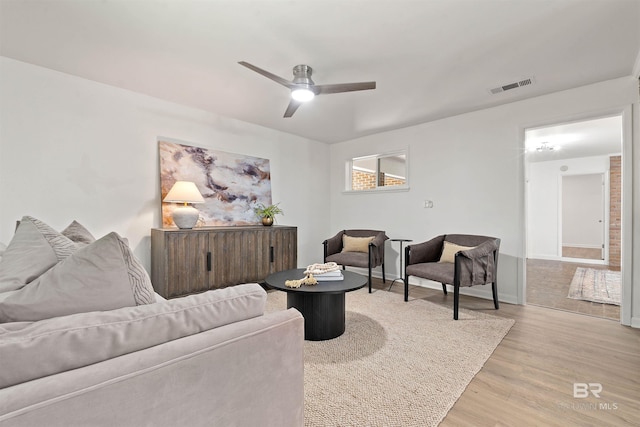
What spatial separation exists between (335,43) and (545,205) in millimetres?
7401

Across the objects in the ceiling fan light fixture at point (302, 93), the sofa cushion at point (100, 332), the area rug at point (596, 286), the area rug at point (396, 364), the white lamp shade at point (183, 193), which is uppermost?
the ceiling fan light fixture at point (302, 93)

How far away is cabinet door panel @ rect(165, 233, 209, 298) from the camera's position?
10.6 feet

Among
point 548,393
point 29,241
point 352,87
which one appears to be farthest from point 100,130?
point 548,393

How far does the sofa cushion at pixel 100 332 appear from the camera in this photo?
677 mm

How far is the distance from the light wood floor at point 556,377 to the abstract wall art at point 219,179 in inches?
126

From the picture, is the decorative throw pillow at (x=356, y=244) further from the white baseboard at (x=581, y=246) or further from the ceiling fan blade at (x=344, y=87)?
the white baseboard at (x=581, y=246)

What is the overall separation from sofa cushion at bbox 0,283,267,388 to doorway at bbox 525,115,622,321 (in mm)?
4208

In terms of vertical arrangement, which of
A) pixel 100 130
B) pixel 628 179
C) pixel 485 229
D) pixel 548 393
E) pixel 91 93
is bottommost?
pixel 548 393

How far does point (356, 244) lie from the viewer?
4484 millimetres

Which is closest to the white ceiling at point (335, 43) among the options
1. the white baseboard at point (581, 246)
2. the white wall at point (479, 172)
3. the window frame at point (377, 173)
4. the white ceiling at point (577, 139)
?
the white wall at point (479, 172)

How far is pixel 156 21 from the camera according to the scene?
82.6 inches

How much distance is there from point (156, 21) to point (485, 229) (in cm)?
405

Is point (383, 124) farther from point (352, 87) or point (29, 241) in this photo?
point (29, 241)

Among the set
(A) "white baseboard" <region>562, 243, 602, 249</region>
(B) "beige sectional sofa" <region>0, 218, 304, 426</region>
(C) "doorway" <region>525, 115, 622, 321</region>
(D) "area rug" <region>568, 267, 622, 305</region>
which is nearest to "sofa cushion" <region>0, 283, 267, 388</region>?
(B) "beige sectional sofa" <region>0, 218, 304, 426</region>
